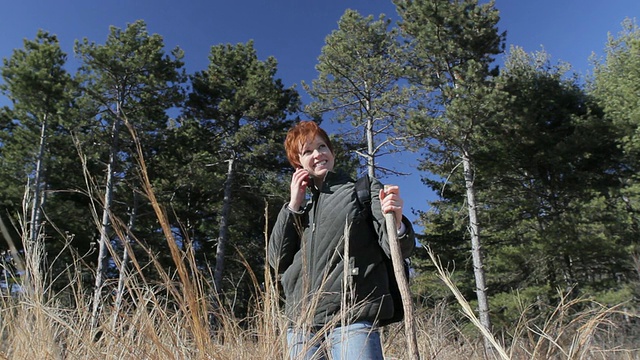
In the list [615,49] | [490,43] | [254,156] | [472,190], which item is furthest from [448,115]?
[615,49]

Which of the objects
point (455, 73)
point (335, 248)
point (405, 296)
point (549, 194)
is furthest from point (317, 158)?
point (549, 194)

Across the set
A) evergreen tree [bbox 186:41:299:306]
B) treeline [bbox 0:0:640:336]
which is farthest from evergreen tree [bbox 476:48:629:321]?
evergreen tree [bbox 186:41:299:306]

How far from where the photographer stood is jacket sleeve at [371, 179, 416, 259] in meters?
1.21

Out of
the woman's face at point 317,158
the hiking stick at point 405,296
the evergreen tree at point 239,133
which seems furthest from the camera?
the evergreen tree at point 239,133

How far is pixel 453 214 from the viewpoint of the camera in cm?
1331

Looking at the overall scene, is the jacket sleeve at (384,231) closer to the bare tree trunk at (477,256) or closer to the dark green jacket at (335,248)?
the dark green jacket at (335,248)

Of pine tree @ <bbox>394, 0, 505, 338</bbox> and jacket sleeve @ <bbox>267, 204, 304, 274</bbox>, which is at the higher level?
pine tree @ <bbox>394, 0, 505, 338</bbox>

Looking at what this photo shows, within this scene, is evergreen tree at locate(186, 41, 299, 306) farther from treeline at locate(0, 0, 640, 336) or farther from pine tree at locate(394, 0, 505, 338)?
pine tree at locate(394, 0, 505, 338)

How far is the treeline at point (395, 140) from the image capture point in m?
12.1

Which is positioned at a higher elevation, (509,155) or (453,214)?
(509,155)

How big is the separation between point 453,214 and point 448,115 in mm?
3731

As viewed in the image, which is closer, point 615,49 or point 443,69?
point 443,69

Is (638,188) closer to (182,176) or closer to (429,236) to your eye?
(429,236)

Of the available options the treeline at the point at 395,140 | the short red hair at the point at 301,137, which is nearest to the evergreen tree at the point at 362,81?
Result: the treeline at the point at 395,140
